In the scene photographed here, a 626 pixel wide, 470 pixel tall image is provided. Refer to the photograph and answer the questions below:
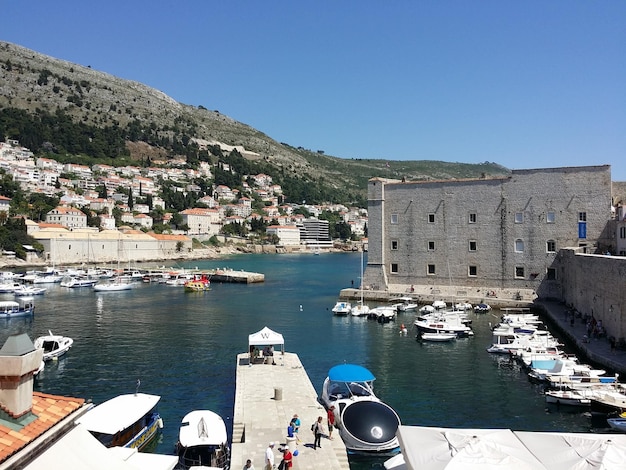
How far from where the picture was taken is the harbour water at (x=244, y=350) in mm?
15727

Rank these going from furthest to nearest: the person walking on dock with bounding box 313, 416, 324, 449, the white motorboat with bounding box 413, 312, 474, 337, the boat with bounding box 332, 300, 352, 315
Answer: the boat with bounding box 332, 300, 352, 315 → the white motorboat with bounding box 413, 312, 474, 337 → the person walking on dock with bounding box 313, 416, 324, 449

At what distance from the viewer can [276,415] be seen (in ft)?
43.2

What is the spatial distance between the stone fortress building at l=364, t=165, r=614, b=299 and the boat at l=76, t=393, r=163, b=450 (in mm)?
26501

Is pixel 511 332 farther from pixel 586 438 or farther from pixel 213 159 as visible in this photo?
pixel 213 159

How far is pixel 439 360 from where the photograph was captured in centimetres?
2217

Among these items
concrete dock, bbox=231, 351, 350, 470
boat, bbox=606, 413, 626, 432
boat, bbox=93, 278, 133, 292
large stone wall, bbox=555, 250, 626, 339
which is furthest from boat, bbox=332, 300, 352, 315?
boat, bbox=93, 278, 133, 292

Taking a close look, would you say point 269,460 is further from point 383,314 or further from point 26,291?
point 26,291

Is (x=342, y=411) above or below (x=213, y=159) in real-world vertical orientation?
below

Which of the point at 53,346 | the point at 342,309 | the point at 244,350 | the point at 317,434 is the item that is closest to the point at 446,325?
the point at 342,309

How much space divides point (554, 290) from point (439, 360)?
15478mm

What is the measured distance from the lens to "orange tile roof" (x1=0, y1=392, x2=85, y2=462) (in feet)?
15.9

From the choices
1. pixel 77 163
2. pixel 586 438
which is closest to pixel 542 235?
pixel 586 438

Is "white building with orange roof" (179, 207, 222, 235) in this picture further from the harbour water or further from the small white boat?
the small white boat

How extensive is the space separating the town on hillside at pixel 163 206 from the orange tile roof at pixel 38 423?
3254 inches
